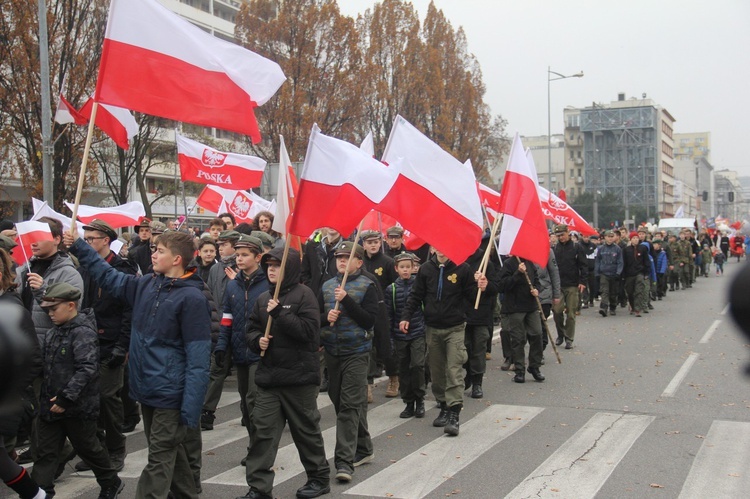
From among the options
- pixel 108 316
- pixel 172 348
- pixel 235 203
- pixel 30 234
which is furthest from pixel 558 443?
pixel 235 203

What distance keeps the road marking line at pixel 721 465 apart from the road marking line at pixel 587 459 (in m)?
0.62

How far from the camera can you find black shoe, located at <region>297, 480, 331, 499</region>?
19.7 ft

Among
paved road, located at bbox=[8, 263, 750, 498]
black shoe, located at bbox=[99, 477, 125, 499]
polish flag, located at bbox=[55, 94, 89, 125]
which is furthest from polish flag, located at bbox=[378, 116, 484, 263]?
polish flag, located at bbox=[55, 94, 89, 125]

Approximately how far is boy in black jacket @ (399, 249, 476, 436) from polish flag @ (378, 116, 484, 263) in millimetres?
691

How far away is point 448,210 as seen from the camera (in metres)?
7.84

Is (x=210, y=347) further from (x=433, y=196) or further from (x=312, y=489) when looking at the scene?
(x=433, y=196)

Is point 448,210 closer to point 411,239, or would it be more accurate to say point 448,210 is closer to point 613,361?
point 411,239

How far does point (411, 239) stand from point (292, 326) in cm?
611

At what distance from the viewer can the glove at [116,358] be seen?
671cm

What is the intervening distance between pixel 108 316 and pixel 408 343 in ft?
11.3

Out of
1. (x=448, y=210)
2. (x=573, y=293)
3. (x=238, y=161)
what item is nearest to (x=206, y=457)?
(x=448, y=210)

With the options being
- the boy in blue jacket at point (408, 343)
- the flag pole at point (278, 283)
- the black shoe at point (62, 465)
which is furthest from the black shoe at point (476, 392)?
the black shoe at point (62, 465)

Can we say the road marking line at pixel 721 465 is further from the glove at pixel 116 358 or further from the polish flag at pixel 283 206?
the glove at pixel 116 358

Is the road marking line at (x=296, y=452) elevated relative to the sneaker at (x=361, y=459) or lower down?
lower down
